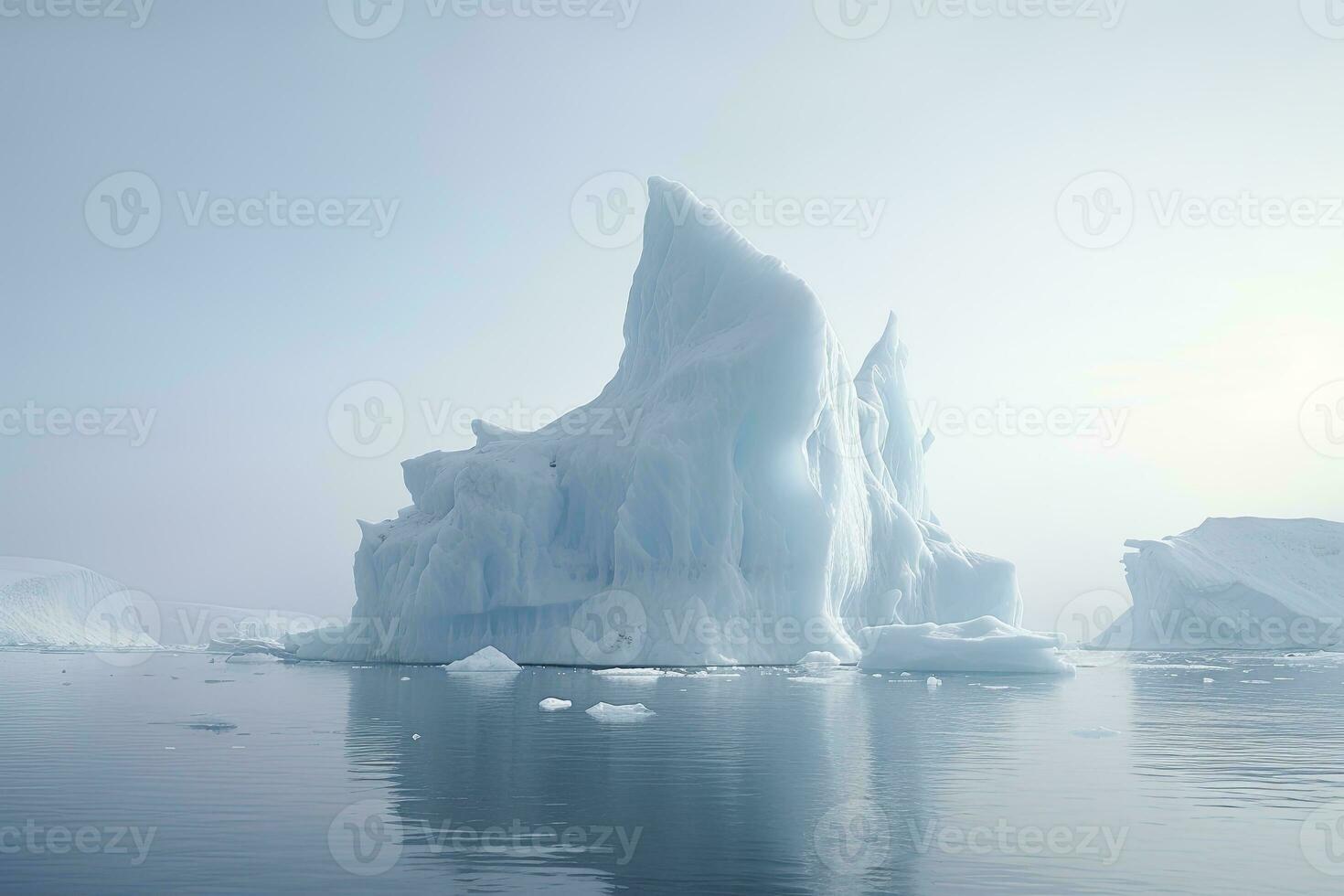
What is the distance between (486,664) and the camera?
36.0m

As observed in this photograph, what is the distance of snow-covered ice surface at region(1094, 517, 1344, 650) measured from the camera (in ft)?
210

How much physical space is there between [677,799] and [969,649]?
26.3m

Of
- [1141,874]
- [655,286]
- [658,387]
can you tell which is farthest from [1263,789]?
[655,286]

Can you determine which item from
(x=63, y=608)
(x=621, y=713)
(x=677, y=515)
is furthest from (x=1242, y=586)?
(x=63, y=608)

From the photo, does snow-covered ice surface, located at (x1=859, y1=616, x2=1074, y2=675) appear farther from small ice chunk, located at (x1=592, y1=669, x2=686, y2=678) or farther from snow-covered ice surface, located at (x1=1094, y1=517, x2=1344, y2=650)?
snow-covered ice surface, located at (x1=1094, y1=517, x2=1344, y2=650)

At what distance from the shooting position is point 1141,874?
8172 mm

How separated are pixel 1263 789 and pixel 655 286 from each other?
35.7 meters

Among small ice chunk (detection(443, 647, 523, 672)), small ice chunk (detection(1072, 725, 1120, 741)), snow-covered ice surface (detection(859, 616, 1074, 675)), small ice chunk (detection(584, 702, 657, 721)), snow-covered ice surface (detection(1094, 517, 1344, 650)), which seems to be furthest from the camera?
snow-covered ice surface (detection(1094, 517, 1344, 650))

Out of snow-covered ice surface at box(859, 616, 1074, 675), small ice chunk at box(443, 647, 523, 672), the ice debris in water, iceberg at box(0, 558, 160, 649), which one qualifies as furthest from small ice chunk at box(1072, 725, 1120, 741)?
iceberg at box(0, 558, 160, 649)

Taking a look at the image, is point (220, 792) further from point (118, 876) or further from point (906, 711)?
point (906, 711)

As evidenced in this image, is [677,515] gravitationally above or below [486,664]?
above

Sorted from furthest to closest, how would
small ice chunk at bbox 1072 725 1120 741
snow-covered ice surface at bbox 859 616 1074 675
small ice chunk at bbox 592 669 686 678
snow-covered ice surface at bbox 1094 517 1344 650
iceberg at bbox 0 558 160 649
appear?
iceberg at bbox 0 558 160 649 → snow-covered ice surface at bbox 1094 517 1344 650 → snow-covered ice surface at bbox 859 616 1074 675 → small ice chunk at bbox 592 669 686 678 → small ice chunk at bbox 1072 725 1120 741

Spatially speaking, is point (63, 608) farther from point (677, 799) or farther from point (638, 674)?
point (677, 799)

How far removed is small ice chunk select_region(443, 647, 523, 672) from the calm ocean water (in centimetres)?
1322
